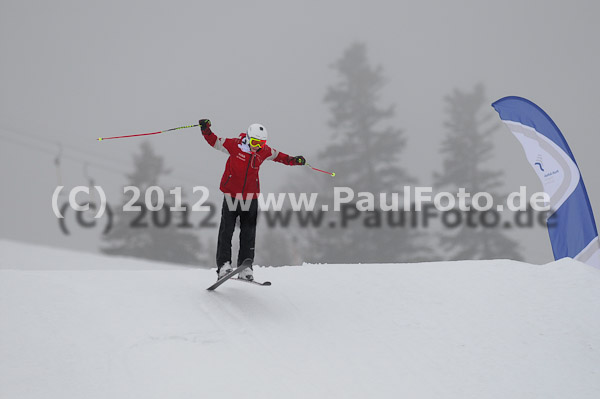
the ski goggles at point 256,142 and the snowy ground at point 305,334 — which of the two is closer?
the snowy ground at point 305,334

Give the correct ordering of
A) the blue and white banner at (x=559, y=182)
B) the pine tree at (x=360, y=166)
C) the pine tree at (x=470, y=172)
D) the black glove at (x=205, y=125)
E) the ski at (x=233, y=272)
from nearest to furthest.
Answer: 1. the ski at (x=233, y=272)
2. the black glove at (x=205, y=125)
3. the blue and white banner at (x=559, y=182)
4. the pine tree at (x=360, y=166)
5. the pine tree at (x=470, y=172)

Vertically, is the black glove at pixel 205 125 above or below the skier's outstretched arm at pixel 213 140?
above

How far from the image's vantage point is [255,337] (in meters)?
6.04

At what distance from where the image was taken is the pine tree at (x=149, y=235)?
953 inches

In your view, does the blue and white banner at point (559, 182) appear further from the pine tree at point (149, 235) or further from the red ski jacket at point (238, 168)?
the pine tree at point (149, 235)

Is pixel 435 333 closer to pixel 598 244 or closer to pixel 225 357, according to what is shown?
pixel 225 357

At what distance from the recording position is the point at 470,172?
2945 cm

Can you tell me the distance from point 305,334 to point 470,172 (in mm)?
24510

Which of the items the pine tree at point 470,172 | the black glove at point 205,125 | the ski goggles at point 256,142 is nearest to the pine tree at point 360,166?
the pine tree at point 470,172

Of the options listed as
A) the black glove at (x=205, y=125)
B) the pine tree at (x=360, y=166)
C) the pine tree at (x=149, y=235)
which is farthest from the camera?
the pine tree at (x=360, y=166)

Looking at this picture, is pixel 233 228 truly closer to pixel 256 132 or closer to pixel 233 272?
pixel 233 272

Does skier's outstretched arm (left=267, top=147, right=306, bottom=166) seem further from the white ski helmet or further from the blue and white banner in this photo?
the blue and white banner

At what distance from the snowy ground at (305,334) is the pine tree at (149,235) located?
1637 centimetres

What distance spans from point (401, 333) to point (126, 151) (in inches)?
5789
